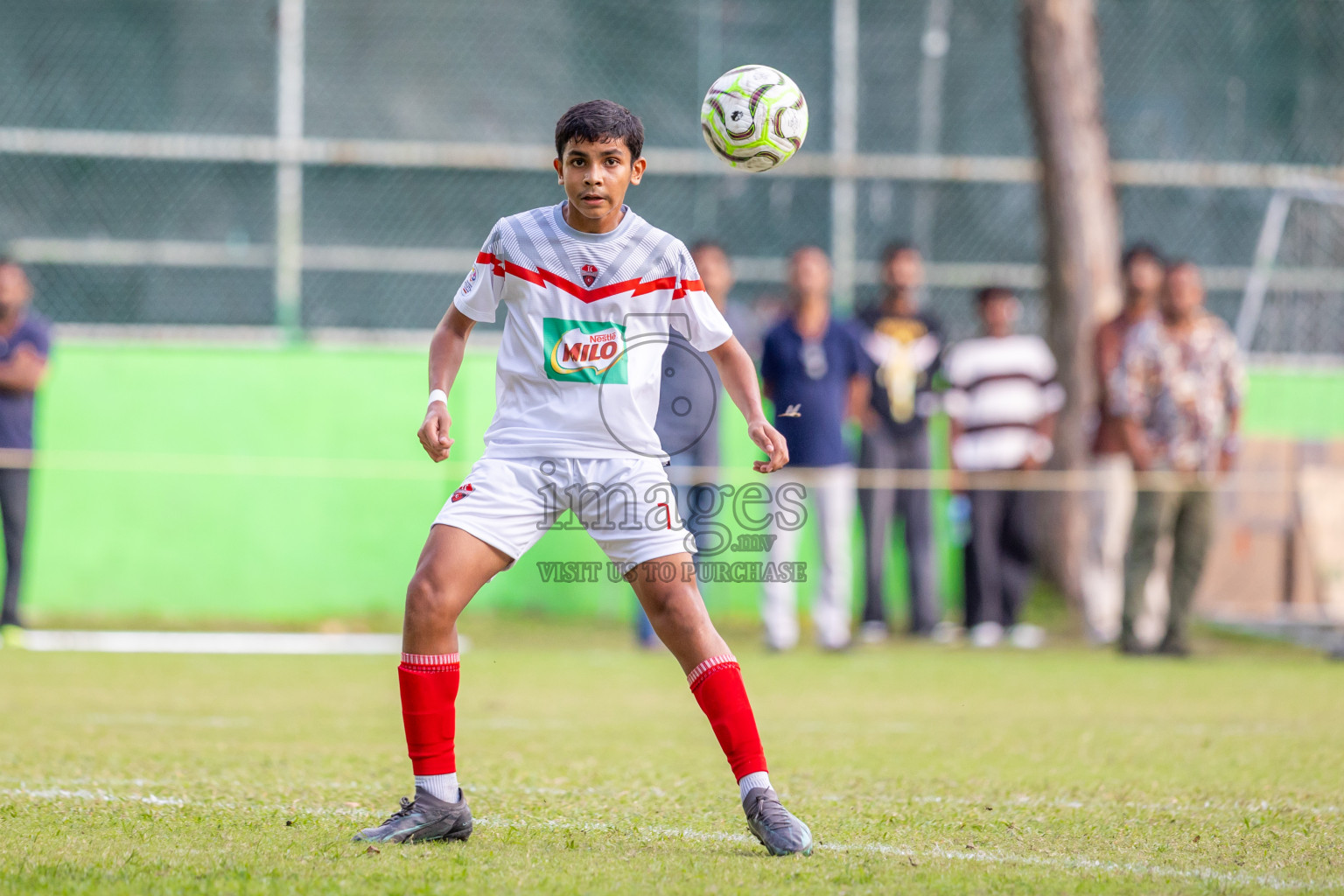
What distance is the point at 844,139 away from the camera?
46.7 ft

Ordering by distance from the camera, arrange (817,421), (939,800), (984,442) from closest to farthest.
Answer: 1. (939,800)
2. (817,421)
3. (984,442)

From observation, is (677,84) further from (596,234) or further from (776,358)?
(596,234)

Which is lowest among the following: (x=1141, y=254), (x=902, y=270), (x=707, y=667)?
(x=707, y=667)

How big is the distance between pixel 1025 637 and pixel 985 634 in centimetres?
35

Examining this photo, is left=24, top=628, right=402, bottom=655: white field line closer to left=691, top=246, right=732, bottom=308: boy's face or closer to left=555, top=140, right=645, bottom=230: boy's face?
left=691, top=246, right=732, bottom=308: boy's face

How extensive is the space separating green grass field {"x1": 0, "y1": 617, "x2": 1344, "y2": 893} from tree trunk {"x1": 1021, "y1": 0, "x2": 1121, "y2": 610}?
3887 mm

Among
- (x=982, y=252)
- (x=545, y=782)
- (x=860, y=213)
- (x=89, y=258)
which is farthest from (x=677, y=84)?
(x=545, y=782)

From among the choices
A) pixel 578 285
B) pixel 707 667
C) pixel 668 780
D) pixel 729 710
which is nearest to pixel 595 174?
pixel 578 285

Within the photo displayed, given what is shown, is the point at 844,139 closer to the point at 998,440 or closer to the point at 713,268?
the point at 998,440

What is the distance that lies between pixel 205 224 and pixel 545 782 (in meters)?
9.60

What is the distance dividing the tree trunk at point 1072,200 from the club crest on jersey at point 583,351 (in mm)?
9158

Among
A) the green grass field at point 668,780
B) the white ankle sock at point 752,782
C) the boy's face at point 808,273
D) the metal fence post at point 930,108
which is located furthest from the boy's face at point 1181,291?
the white ankle sock at point 752,782

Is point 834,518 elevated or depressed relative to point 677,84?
depressed

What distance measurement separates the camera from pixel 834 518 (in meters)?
10.6
